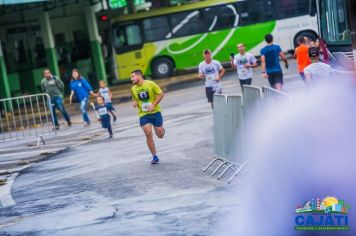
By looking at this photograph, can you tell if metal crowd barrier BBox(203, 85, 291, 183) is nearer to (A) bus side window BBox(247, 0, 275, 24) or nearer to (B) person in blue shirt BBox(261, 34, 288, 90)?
(B) person in blue shirt BBox(261, 34, 288, 90)

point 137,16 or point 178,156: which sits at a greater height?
point 137,16

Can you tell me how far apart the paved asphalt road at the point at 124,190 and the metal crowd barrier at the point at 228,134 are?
0.35 metres

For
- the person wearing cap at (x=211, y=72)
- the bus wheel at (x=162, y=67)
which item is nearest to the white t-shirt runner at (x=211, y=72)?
the person wearing cap at (x=211, y=72)

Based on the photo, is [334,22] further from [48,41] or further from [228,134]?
[48,41]

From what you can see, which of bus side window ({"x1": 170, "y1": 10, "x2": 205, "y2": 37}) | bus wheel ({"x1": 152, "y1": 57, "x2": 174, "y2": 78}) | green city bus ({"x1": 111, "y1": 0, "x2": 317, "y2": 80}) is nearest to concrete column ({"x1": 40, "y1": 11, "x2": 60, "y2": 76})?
green city bus ({"x1": 111, "y1": 0, "x2": 317, "y2": 80})

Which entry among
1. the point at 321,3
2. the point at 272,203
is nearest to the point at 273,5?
the point at 321,3

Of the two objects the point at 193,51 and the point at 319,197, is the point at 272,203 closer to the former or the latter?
the point at 319,197

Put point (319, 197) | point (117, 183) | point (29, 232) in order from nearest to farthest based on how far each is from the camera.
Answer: point (319, 197), point (29, 232), point (117, 183)

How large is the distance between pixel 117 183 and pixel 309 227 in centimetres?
610

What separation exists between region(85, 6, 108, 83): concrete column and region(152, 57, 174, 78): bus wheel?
242 centimetres

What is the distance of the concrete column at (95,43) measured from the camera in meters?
34.2

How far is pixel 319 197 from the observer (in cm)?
580

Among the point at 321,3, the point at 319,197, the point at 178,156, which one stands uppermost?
the point at 321,3

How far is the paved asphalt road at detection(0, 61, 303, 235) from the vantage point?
8639 millimetres
